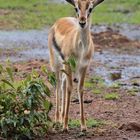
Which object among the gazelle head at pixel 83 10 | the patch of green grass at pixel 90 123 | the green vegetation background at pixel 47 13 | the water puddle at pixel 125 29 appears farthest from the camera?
the green vegetation background at pixel 47 13

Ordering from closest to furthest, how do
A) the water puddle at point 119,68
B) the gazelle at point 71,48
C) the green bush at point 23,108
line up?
the green bush at point 23,108 < the gazelle at point 71,48 < the water puddle at point 119,68

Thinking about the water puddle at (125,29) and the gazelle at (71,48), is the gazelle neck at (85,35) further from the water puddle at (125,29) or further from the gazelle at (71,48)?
the water puddle at (125,29)

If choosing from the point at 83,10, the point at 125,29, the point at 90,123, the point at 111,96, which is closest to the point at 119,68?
the point at 111,96

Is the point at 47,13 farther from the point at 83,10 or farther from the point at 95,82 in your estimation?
the point at 83,10

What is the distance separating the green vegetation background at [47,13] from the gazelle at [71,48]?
11.7 meters

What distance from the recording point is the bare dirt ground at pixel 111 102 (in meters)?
8.33

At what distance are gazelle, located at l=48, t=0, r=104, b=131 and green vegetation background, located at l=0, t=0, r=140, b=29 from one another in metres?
11.7

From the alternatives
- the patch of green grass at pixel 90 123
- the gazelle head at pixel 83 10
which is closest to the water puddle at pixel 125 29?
the patch of green grass at pixel 90 123

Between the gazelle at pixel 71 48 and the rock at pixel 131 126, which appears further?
the rock at pixel 131 126

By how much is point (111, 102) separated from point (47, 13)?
13.8 metres

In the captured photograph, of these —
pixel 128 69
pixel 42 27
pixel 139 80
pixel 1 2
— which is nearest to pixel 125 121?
pixel 139 80

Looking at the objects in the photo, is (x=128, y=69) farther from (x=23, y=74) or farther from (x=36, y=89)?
(x=36, y=89)

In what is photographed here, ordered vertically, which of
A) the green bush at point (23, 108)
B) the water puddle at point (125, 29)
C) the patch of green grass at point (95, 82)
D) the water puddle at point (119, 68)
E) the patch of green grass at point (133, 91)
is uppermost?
the green bush at point (23, 108)

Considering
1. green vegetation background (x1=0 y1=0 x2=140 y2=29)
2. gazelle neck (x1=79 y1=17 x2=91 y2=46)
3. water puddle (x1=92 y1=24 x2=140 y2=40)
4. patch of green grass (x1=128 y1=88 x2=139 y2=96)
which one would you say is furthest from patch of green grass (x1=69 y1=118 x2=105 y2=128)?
green vegetation background (x1=0 y1=0 x2=140 y2=29)
